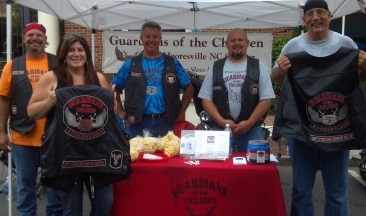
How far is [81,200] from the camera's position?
328cm

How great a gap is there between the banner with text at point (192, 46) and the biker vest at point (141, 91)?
241 cm

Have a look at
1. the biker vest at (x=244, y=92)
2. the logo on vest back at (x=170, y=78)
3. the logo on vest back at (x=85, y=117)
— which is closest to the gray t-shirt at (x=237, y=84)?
the biker vest at (x=244, y=92)

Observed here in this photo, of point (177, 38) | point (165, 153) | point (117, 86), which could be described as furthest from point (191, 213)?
point (177, 38)

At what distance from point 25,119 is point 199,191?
1.58 metres

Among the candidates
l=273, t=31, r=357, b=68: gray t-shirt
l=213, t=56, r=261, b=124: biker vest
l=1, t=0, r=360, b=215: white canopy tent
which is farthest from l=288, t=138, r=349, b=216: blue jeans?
l=1, t=0, r=360, b=215: white canopy tent

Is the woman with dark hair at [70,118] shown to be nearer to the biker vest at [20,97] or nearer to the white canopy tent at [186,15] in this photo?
the biker vest at [20,97]

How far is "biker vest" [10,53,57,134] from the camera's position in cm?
383

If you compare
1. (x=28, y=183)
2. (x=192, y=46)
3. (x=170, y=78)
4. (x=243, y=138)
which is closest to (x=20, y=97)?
(x=28, y=183)

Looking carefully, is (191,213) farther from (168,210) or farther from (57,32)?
(57,32)

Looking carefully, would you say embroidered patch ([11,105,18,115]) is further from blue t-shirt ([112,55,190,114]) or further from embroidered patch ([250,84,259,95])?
embroidered patch ([250,84,259,95])

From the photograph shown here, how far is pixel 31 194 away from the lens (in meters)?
3.94

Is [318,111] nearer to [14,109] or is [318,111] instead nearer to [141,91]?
[141,91]

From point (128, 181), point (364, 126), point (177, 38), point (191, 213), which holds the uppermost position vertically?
point (177, 38)

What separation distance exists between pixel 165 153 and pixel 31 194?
123cm
